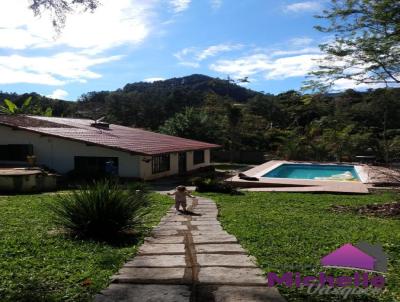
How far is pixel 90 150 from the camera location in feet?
77.7

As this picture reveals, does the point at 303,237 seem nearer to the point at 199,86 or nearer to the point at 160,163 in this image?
the point at 160,163

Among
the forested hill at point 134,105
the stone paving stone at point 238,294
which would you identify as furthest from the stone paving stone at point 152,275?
the forested hill at point 134,105

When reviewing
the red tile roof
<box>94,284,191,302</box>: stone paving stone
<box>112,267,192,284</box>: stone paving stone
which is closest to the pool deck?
the red tile roof

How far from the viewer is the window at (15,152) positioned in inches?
989

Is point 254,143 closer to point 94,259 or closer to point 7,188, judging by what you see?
point 7,188

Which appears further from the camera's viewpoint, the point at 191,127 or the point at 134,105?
the point at 134,105

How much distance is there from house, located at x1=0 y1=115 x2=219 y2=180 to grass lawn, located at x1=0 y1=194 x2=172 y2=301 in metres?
14.2

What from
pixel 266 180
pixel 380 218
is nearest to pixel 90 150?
pixel 266 180

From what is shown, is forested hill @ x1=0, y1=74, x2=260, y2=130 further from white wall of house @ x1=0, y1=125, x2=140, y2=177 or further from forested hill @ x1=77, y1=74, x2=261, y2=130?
white wall of house @ x1=0, y1=125, x2=140, y2=177

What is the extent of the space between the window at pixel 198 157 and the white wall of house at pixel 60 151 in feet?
32.0

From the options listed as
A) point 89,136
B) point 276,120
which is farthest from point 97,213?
point 276,120

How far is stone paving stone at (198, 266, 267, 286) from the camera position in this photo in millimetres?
4830

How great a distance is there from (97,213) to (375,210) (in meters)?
7.88

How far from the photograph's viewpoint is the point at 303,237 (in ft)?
23.9
